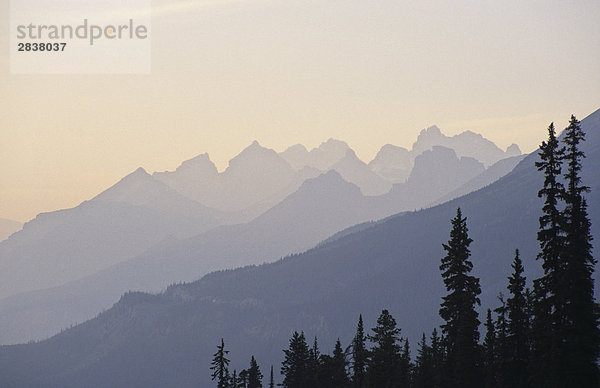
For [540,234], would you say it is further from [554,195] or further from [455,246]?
[455,246]

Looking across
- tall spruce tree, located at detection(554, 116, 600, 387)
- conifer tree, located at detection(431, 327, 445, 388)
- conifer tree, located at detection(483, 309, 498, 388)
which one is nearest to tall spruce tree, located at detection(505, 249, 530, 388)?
conifer tree, located at detection(483, 309, 498, 388)

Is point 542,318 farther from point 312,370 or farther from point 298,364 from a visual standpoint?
point 298,364

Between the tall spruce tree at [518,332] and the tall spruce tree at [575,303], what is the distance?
56.1 feet

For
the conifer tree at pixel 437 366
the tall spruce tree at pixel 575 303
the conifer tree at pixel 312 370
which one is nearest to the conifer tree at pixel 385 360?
the conifer tree at pixel 437 366

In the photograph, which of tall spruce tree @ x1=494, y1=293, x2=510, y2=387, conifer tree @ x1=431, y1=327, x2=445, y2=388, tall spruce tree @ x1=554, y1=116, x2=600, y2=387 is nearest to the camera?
tall spruce tree @ x1=554, y1=116, x2=600, y2=387

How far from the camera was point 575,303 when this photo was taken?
55.5 metres

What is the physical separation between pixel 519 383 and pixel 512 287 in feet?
24.4

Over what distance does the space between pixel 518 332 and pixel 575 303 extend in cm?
2011

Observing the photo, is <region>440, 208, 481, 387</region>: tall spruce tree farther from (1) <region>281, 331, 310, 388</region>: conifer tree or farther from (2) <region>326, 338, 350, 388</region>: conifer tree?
(1) <region>281, 331, 310, 388</region>: conifer tree

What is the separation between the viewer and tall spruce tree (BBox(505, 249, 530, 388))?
73812 mm

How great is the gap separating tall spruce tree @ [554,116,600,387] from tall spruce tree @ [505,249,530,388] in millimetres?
17102

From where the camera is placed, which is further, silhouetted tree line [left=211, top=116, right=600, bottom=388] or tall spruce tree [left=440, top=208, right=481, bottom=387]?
tall spruce tree [left=440, top=208, right=481, bottom=387]

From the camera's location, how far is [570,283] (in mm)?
55281

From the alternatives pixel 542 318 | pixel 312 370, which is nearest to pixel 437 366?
pixel 312 370
